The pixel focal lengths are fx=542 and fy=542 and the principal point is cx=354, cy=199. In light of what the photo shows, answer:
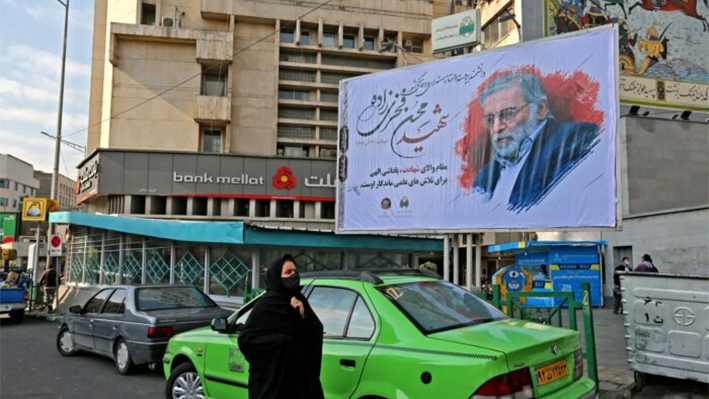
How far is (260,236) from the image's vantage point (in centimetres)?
1293

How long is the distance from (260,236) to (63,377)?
5.31 meters

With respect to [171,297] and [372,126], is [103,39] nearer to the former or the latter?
[372,126]

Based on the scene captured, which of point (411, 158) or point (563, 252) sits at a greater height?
point (411, 158)

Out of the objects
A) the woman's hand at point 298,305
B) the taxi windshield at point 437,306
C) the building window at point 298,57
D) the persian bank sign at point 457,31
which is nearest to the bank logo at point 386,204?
the taxi windshield at point 437,306

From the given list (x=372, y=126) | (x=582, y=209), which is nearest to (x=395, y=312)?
(x=582, y=209)

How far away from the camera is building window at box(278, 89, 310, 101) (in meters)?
47.4

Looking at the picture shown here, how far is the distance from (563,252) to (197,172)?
73.5 feet

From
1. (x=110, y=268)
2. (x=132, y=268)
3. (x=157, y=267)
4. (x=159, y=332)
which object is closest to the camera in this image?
(x=159, y=332)

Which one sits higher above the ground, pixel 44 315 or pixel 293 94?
pixel 293 94

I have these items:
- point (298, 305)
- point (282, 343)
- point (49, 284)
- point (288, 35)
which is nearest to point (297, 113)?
point (288, 35)

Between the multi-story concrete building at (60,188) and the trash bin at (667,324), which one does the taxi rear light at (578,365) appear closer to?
the trash bin at (667,324)

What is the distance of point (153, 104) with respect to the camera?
4206cm

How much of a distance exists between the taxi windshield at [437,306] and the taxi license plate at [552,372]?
0.65m

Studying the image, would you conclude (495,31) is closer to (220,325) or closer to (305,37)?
(305,37)
